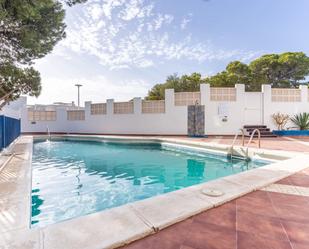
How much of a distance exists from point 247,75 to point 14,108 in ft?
85.5

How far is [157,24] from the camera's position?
12898 mm

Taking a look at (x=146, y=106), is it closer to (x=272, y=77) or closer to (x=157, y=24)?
(x=157, y=24)

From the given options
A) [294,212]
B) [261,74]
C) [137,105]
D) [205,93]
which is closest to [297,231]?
[294,212]

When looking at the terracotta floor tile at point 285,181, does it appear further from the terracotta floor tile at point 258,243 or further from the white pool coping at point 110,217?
the terracotta floor tile at point 258,243

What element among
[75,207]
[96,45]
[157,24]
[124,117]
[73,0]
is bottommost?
[75,207]

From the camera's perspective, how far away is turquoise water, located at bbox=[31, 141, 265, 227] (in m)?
4.07

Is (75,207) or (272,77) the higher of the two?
(272,77)

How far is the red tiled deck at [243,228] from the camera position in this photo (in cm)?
198

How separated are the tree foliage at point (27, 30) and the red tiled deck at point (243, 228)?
174 inches

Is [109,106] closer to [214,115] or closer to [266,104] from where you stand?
[214,115]

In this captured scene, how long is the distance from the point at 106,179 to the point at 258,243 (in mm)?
4632

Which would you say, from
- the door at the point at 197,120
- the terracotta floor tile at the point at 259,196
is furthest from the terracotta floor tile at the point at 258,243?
the door at the point at 197,120

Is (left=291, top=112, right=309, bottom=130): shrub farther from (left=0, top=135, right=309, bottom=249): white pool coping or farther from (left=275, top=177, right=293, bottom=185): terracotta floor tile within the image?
(left=275, top=177, right=293, bottom=185): terracotta floor tile

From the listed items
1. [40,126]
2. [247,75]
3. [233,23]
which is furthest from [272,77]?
[40,126]
